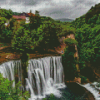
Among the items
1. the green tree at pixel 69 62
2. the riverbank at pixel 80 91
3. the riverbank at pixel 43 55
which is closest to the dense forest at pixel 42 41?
the green tree at pixel 69 62

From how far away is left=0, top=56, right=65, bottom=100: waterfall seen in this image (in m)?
14.3

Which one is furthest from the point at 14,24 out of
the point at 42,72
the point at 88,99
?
the point at 88,99

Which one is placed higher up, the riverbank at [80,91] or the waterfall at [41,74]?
the waterfall at [41,74]

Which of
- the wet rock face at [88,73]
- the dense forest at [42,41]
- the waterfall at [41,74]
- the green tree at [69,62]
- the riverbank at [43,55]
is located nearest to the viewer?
the waterfall at [41,74]

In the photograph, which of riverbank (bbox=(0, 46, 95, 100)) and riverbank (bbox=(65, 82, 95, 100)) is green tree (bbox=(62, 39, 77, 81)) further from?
riverbank (bbox=(65, 82, 95, 100))

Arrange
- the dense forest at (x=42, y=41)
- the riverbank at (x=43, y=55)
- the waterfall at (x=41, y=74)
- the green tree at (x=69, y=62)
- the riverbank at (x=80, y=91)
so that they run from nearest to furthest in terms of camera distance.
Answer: the waterfall at (x=41, y=74)
the riverbank at (x=43, y=55)
the dense forest at (x=42, y=41)
the riverbank at (x=80, y=91)
the green tree at (x=69, y=62)

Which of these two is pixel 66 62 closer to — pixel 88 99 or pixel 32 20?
pixel 88 99

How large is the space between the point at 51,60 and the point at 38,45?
342 centimetres

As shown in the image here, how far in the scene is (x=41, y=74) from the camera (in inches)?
686

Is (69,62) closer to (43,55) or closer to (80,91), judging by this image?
(43,55)

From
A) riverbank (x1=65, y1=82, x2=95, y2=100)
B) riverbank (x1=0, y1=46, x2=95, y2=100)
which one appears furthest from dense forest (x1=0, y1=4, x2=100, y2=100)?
riverbank (x1=65, y1=82, x2=95, y2=100)

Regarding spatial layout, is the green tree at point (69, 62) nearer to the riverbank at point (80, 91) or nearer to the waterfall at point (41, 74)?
the waterfall at point (41, 74)

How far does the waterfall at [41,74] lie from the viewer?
1434 cm

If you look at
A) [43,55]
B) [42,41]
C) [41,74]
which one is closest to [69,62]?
[43,55]
